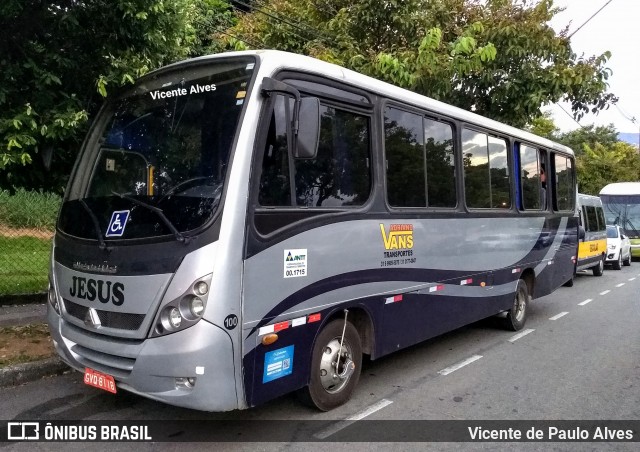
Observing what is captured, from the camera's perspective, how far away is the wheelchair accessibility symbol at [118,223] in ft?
12.8

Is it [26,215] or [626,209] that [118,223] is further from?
[626,209]

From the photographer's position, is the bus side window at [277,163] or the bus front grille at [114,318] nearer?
the bus front grille at [114,318]

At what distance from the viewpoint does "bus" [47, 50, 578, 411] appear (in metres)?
3.56

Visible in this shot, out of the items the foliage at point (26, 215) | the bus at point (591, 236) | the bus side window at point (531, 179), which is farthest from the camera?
the foliage at point (26, 215)

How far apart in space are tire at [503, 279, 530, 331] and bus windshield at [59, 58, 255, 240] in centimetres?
572

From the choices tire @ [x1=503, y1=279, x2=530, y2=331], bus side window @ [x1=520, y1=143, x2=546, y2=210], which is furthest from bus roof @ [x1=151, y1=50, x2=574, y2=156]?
tire @ [x1=503, y1=279, x2=530, y2=331]

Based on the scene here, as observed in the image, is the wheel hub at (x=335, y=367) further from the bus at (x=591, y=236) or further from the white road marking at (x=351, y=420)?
the bus at (x=591, y=236)

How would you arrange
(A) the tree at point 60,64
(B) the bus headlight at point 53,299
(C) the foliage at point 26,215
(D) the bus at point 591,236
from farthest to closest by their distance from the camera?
(C) the foliage at point 26,215 < (D) the bus at point 591,236 < (A) the tree at point 60,64 < (B) the bus headlight at point 53,299

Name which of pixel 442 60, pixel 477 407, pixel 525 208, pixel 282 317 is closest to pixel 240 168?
pixel 282 317

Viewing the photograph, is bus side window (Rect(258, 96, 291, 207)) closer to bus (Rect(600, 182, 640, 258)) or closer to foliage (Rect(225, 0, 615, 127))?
foliage (Rect(225, 0, 615, 127))

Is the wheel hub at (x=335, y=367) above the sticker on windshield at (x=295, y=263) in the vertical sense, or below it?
below

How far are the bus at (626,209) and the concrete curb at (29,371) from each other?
23098 millimetres

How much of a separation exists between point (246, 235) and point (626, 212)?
23.2 m

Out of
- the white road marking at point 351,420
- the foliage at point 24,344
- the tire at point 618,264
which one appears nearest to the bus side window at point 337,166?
the white road marking at point 351,420
